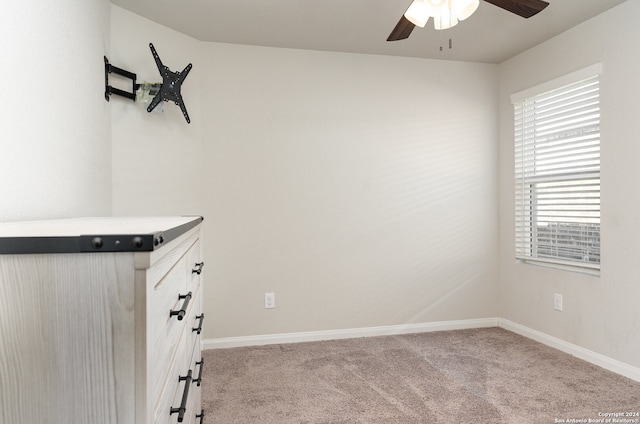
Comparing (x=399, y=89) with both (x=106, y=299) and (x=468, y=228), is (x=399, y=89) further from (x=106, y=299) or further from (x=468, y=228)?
(x=106, y=299)

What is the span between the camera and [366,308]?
11.8 ft

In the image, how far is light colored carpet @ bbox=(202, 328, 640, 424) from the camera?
2.20 m

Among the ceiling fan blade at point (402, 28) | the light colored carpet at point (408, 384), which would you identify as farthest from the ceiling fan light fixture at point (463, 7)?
the light colored carpet at point (408, 384)

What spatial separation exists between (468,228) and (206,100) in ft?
8.23

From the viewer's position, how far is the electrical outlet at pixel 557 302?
3.20m

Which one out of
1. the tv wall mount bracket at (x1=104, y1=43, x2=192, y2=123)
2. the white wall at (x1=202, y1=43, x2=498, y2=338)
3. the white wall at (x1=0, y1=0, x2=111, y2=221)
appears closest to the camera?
the white wall at (x1=0, y1=0, x2=111, y2=221)

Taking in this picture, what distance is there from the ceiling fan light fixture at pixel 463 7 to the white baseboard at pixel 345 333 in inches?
99.3

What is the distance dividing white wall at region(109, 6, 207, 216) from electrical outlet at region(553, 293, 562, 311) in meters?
2.81

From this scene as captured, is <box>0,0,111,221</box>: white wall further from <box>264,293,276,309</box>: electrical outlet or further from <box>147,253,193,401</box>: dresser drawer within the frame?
<box>264,293,276,309</box>: electrical outlet

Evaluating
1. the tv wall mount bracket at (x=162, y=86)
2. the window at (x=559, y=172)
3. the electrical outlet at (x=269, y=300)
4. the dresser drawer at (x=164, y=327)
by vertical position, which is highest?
the tv wall mount bracket at (x=162, y=86)

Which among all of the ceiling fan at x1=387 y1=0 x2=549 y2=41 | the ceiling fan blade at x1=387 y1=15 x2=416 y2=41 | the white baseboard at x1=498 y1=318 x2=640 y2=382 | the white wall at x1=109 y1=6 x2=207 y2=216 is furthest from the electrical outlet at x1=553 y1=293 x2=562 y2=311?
the white wall at x1=109 y1=6 x2=207 y2=216

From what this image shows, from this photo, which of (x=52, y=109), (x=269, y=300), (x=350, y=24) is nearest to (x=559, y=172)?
(x=350, y=24)

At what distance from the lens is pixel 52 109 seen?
1.73m

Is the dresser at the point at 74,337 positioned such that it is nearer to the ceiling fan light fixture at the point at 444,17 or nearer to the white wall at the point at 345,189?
Result: the ceiling fan light fixture at the point at 444,17
